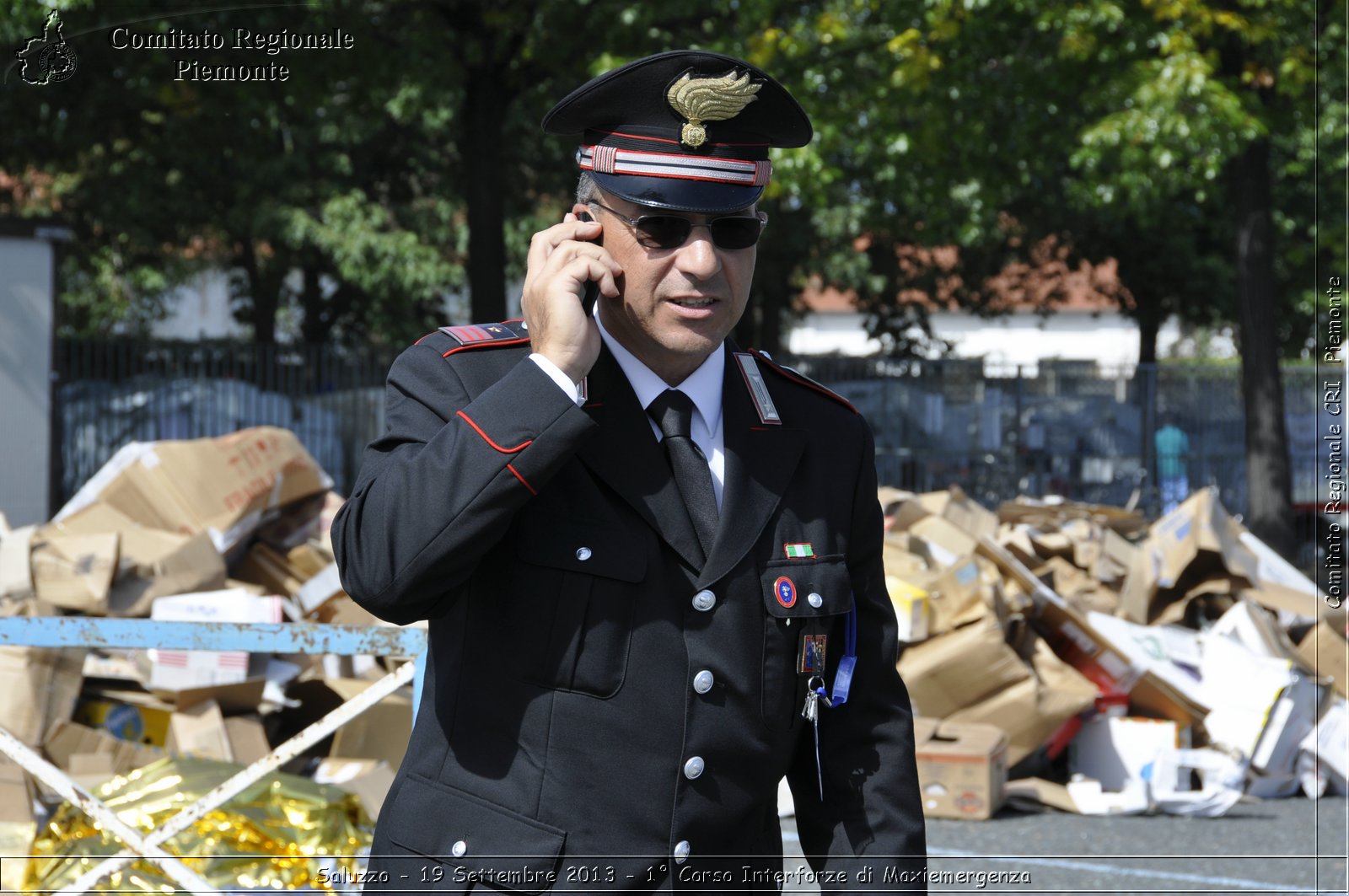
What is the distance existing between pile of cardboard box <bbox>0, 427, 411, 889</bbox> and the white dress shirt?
10.9 feet

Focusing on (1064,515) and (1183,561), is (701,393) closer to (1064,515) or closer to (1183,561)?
(1183,561)

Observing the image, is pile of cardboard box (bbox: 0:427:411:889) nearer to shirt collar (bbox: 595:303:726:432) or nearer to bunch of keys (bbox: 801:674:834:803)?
bunch of keys (bbox: 801:674:834:803)

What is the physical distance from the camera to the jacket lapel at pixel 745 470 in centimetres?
195

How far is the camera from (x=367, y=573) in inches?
68.2

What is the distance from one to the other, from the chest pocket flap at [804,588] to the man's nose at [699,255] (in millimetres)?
420

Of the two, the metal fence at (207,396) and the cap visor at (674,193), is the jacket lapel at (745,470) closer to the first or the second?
the cap visor at (674,193)

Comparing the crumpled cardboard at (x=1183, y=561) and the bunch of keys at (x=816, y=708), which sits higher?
the bunch of keys at (x=816, y=708)

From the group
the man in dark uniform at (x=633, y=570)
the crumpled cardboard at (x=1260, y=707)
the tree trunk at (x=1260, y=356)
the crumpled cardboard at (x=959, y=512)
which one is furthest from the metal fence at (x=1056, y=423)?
the man in dark uniform at (x=633, y=570)

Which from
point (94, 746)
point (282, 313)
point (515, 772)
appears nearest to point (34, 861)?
point (94, 746)

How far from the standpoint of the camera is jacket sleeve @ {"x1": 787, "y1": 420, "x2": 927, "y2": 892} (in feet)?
6.63

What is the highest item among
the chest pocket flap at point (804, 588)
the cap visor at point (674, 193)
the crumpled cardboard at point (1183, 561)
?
the cap visor at point (674, 193)

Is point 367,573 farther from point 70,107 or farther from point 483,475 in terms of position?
point 70,107

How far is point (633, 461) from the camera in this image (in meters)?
A: 1.95

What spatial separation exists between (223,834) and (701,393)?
279 cm
